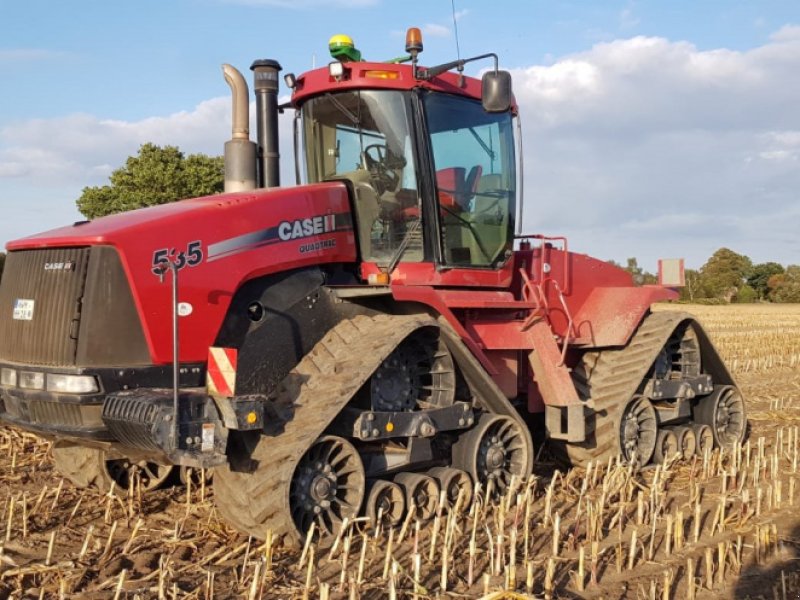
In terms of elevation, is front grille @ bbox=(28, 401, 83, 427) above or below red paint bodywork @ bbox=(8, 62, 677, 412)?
below

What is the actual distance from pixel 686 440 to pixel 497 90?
13.9 feet

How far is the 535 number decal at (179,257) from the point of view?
5.07 m

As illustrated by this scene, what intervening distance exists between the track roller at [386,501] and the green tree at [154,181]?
23.1 meters

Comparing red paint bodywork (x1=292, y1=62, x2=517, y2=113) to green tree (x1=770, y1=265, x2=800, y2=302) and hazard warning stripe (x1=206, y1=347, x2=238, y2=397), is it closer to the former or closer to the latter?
hazard warning stripe (x1=206, y1=347, x2=238, y2=397)

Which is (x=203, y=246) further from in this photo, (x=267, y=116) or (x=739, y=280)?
(x=739, y=280)

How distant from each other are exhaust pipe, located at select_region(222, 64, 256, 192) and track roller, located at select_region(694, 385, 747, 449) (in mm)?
5289

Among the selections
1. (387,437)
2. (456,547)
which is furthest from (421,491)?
(456,547)

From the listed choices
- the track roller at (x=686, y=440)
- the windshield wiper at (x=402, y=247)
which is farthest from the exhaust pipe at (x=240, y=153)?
the track roller at (x=686, y=440)

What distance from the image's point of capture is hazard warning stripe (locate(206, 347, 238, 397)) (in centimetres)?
484

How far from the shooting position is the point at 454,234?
6820mm

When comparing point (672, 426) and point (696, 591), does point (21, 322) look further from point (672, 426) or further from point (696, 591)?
point (672, 426)

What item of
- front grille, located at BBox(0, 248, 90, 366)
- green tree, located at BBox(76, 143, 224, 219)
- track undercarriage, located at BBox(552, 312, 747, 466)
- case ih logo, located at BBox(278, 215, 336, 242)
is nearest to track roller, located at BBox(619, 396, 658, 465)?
track undercarriage, located at BBox(552, 312, 747, 466)

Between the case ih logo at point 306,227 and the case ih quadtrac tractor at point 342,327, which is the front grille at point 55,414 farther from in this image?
the case ih logo at point 306,227

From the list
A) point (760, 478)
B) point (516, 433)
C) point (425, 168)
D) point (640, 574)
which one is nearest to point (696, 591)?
point (640, 574)
